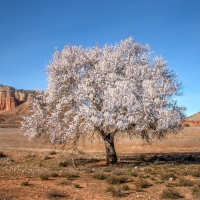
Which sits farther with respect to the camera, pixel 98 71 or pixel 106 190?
pixel 98 71

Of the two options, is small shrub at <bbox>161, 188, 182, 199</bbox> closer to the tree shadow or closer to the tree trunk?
the tree trunk

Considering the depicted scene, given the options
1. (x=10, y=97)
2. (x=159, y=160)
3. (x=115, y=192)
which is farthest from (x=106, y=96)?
(x=10, y=97)

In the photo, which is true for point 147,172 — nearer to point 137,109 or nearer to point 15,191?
point 137,109

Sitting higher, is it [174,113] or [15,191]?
[174,113]

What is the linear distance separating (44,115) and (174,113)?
10.2 metres

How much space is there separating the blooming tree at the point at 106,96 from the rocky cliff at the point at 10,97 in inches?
5129

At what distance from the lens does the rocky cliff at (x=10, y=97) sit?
488 feet

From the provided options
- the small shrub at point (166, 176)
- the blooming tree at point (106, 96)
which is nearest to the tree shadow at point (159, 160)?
the blooming tree at point (106, 96)

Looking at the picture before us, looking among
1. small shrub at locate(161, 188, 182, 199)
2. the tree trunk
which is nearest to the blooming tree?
the tree trunk

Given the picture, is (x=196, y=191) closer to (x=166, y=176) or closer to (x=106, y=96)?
(x=166, y=176)

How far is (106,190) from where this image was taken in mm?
13547

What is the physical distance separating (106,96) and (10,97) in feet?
460

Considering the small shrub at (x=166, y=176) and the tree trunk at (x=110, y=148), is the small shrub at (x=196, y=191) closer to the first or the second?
the small shrub at (x=166, y=176)

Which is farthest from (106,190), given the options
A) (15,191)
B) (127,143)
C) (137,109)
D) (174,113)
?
(127,143)
